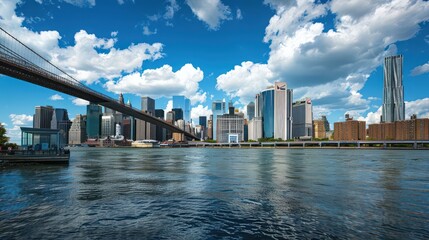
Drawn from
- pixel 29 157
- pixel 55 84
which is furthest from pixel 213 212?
pixel 55 84

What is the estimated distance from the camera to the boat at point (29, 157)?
36406 millimetres

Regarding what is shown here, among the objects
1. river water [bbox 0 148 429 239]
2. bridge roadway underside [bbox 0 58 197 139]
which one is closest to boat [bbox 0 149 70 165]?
river water [bbox 0 148 429 239]

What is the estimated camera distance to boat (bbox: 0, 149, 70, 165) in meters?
36.4

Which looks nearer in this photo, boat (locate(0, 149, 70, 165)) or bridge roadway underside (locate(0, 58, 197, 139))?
boat (locate(0, 149, 70, 165))

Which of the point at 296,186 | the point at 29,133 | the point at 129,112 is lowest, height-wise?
the point at 296,186

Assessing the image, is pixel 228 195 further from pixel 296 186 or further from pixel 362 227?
pixel 362 227

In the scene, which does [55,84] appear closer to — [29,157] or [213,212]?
[29,157]

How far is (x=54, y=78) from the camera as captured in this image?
67.7 meters

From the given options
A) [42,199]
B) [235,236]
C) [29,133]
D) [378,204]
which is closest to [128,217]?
[235,236]

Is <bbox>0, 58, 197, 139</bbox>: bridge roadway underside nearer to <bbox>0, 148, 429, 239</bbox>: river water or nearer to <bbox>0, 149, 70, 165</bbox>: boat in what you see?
<bbox>0, 149, 70, 165</bbox>: boat

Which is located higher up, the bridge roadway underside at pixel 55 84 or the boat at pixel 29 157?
the bridge roadway underside at pixel 55 84

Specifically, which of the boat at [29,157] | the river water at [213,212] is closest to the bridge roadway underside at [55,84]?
the boat at [29,157]

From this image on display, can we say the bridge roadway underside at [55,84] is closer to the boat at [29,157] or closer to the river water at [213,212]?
the boat at [29,157]

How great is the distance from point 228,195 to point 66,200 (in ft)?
28.1
